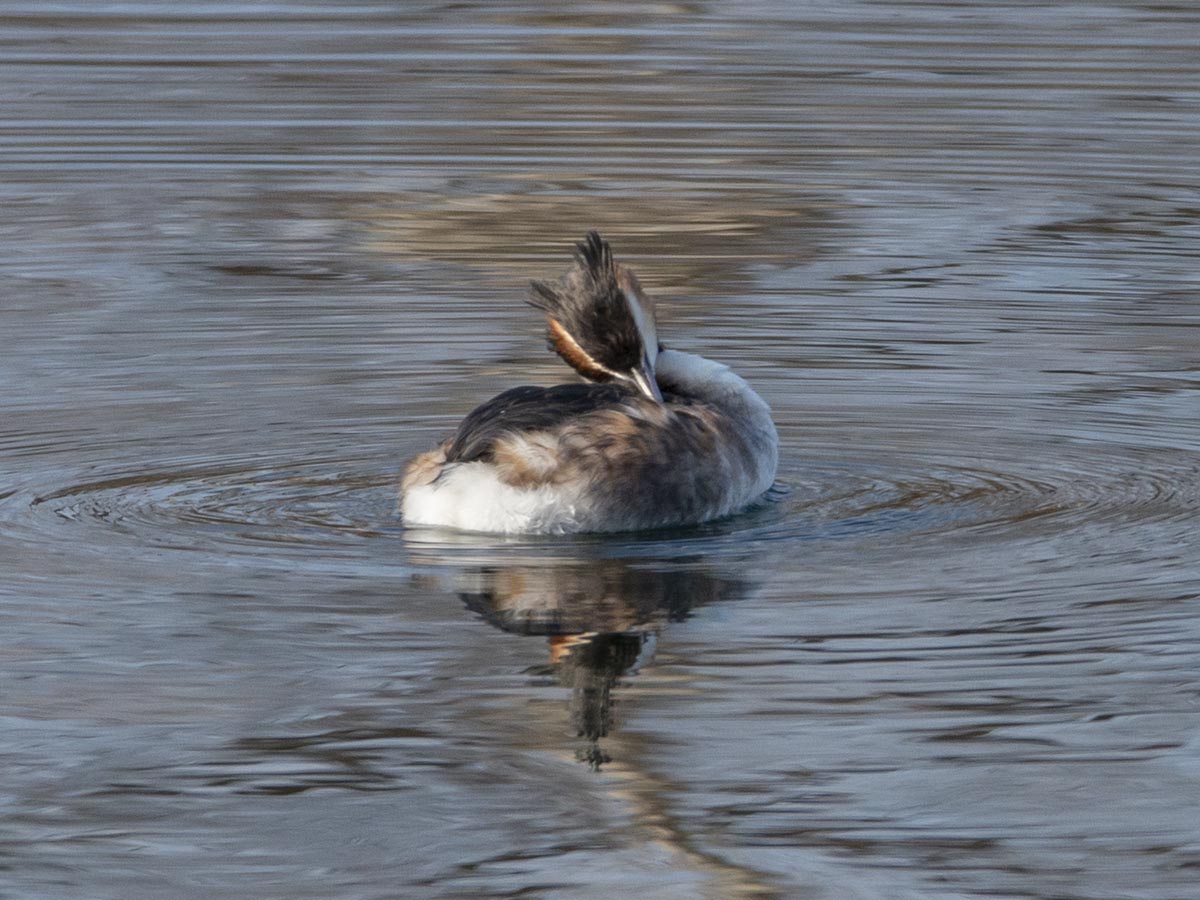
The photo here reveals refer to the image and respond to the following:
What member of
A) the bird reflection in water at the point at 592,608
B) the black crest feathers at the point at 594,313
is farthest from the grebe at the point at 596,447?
the bird reflection in water at the point at 592,608

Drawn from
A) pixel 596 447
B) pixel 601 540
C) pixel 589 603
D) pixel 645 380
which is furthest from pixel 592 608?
pixel 645 380

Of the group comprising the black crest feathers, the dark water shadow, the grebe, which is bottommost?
the dark water shadow

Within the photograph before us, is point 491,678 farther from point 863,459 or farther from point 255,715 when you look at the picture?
point 863,459

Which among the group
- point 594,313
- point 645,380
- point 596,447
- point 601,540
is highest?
point 594,313

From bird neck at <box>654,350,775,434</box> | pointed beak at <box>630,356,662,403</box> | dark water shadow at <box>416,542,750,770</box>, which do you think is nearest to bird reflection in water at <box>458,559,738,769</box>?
dark water shadow at <box>416,542,750,770</box>

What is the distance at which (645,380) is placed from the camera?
7.54 metres

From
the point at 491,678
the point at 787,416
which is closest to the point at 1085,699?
the point at 491,678

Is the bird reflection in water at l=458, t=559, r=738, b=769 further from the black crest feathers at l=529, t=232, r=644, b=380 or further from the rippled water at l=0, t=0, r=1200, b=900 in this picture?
the black crest feathers at l=529, t=232, r=644, b=380

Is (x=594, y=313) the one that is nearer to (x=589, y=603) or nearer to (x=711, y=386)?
(x=711, y=386)

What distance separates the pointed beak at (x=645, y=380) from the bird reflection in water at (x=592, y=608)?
84cm

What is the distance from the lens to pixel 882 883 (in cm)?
464

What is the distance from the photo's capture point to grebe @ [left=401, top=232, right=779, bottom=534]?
704cm

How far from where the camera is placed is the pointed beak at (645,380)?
7.50 metres

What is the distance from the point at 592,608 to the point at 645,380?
4.44 feet
